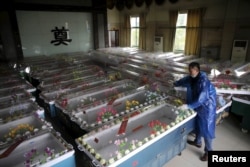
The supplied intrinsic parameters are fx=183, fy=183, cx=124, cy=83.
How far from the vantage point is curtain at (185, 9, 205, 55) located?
5.63 meters

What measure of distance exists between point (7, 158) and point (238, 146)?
2.92 m

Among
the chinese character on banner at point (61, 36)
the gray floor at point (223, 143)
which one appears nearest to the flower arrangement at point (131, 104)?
the gray floor at point (223, 143)

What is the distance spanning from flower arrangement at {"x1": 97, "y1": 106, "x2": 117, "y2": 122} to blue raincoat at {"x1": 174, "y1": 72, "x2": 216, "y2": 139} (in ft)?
3.28

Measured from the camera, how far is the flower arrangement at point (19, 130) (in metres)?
2.09

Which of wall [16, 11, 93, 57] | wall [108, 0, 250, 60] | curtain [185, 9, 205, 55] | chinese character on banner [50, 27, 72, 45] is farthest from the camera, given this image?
chinese character on banner [50, 27, 72, 45]

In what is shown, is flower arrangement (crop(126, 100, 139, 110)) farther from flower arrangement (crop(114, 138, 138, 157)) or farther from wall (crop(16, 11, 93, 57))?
wall (crop(16, 11, 93, 57))

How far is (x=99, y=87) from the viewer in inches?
133

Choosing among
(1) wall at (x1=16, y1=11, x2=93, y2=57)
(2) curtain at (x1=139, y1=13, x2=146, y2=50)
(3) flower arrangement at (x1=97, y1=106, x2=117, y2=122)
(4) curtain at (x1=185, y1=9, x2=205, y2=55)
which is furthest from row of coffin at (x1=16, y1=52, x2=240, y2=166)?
(2) curtain at (x1=139, y1=13, x2=146, y2=50)

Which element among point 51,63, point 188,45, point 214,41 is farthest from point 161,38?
point 51,63

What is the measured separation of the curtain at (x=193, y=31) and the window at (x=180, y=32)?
0.29 meters

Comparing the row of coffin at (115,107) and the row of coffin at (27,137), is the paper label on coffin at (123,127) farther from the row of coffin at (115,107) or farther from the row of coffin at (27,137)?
the row of coffin at (27,137)

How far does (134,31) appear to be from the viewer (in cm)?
803

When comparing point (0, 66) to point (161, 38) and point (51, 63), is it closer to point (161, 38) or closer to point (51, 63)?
point (51, 63)

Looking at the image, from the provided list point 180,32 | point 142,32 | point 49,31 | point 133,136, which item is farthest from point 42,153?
point 142,32
